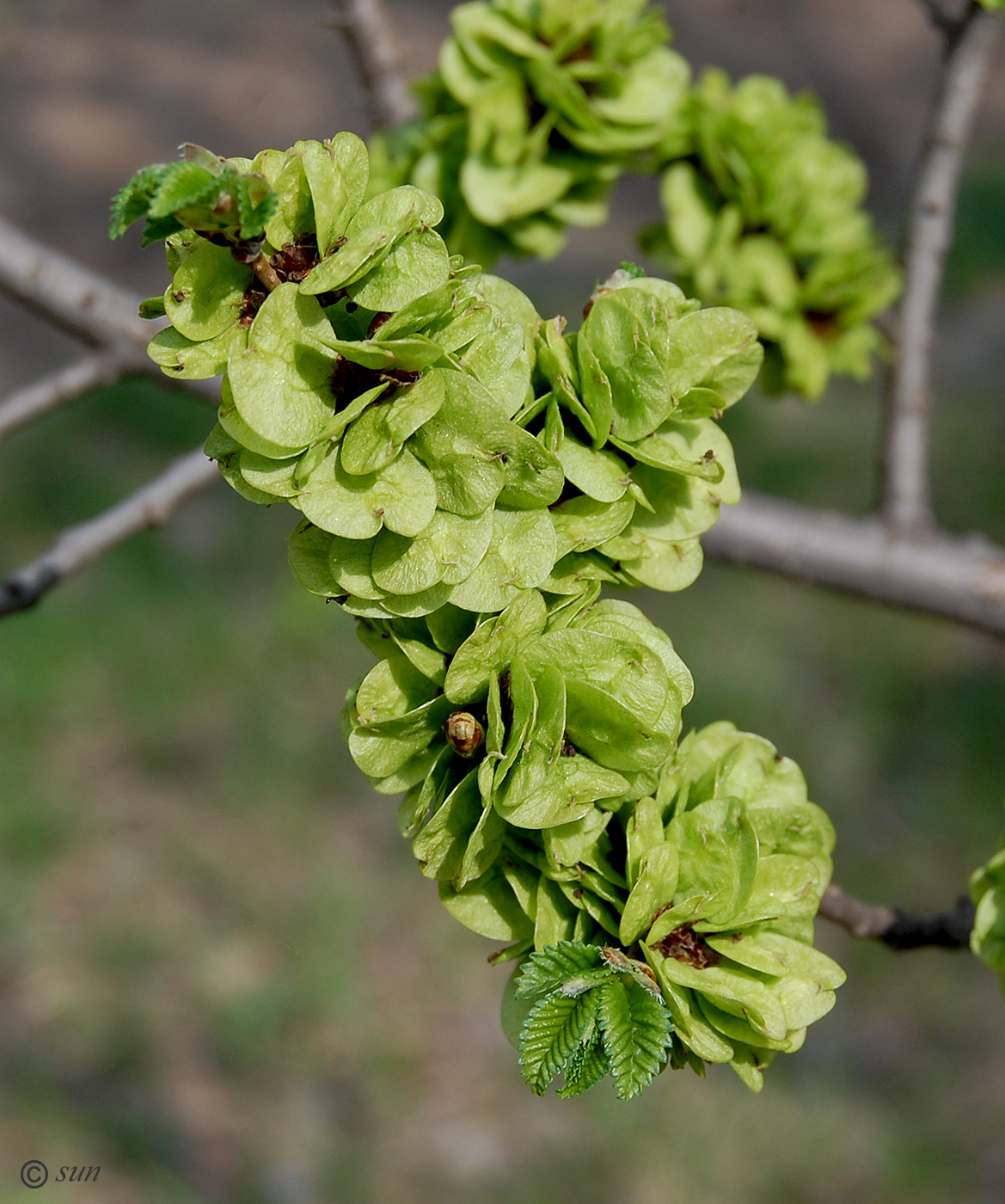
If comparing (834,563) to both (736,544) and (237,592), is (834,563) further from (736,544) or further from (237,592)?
(237,592)

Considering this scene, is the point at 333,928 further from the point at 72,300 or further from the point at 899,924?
the point at 899,924

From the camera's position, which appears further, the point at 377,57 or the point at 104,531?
the point at 377,57

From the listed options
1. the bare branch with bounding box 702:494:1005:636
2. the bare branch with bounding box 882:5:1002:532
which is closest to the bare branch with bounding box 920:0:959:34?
the bare branch with bounding box 882:5:1002:532

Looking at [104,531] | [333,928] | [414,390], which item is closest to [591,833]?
[414,390]

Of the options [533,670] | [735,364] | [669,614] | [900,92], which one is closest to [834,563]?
[735,364]

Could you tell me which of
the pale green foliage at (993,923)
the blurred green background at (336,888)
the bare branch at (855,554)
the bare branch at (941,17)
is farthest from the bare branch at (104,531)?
the bare branch at (941,17)

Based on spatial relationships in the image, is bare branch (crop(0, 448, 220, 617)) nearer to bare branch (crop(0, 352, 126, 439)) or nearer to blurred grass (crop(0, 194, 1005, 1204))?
bare branch (crop(0, 352, 126, 439))

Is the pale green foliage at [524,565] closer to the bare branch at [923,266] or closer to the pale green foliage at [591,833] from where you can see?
the pale green foliage at [591,833]
